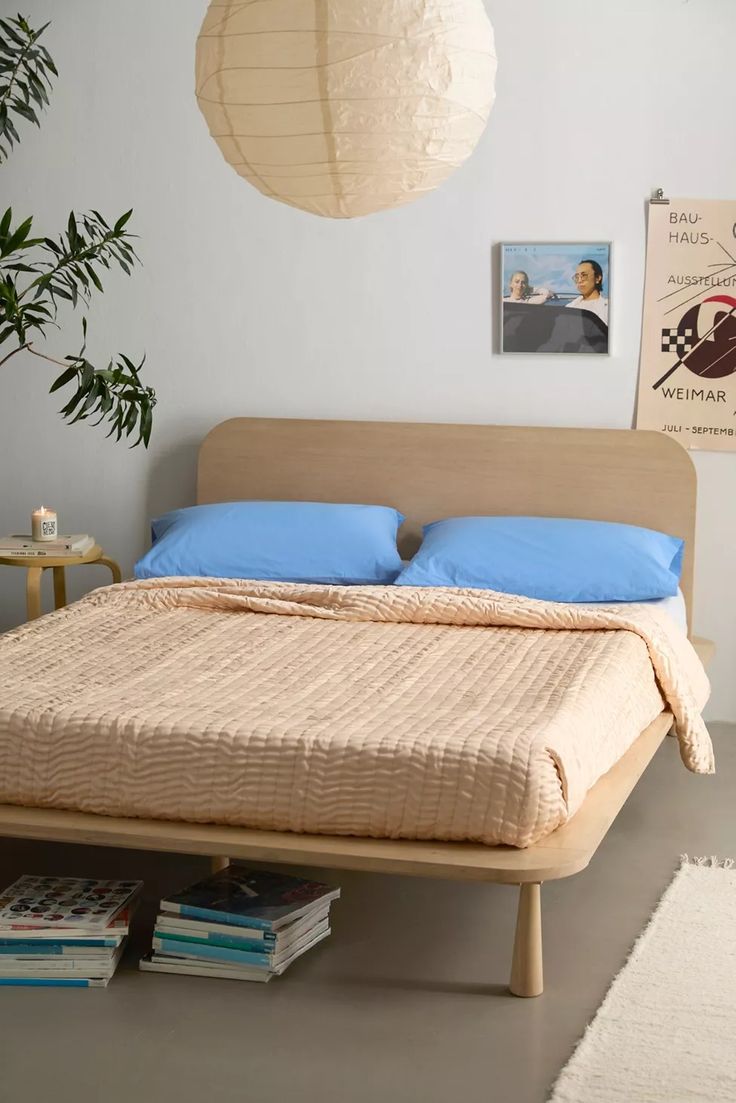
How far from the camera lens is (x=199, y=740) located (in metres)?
2.55

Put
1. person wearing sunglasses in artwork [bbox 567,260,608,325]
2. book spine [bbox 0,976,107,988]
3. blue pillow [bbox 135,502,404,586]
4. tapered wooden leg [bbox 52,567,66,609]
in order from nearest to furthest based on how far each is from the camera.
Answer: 1. book spine [bbox 0,976,107,988]
2. blue pillow [bbox 135,502,404,586]
3. person wearing sunglasses in artwork [bbox 567,260,608,325]
4. tapered wooden leg [bbox 52,567,66,609]

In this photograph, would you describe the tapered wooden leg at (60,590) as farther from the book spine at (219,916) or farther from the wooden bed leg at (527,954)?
the wooden bed leg at (527,954)

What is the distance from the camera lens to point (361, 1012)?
8.11 ft

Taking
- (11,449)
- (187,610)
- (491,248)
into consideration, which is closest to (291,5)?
(187,610)

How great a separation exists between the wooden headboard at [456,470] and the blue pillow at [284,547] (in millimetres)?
268

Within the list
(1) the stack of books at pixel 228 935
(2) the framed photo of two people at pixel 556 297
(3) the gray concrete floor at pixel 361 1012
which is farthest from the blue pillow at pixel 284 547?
(1) the stack of books at pixel 228 935

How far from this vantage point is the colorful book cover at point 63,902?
260 centimetres

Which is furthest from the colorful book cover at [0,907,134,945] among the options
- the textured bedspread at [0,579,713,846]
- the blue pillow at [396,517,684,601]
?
the blue pillow at [396,517,684,601]

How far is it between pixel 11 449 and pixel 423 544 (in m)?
1.61

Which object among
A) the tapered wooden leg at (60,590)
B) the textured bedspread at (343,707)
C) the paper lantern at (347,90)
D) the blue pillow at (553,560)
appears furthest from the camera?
the tapered wooden leg at (60,590)

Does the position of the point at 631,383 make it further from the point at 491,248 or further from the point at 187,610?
the point at 187,610

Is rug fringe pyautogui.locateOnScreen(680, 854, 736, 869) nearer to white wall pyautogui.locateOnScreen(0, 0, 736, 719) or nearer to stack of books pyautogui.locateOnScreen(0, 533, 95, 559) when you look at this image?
white wall pyautogui.locateOnScreen(0, 0, 736, 719)

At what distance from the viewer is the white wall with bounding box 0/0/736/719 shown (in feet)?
13.8

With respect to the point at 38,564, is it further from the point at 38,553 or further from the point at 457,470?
the point at 457,470
